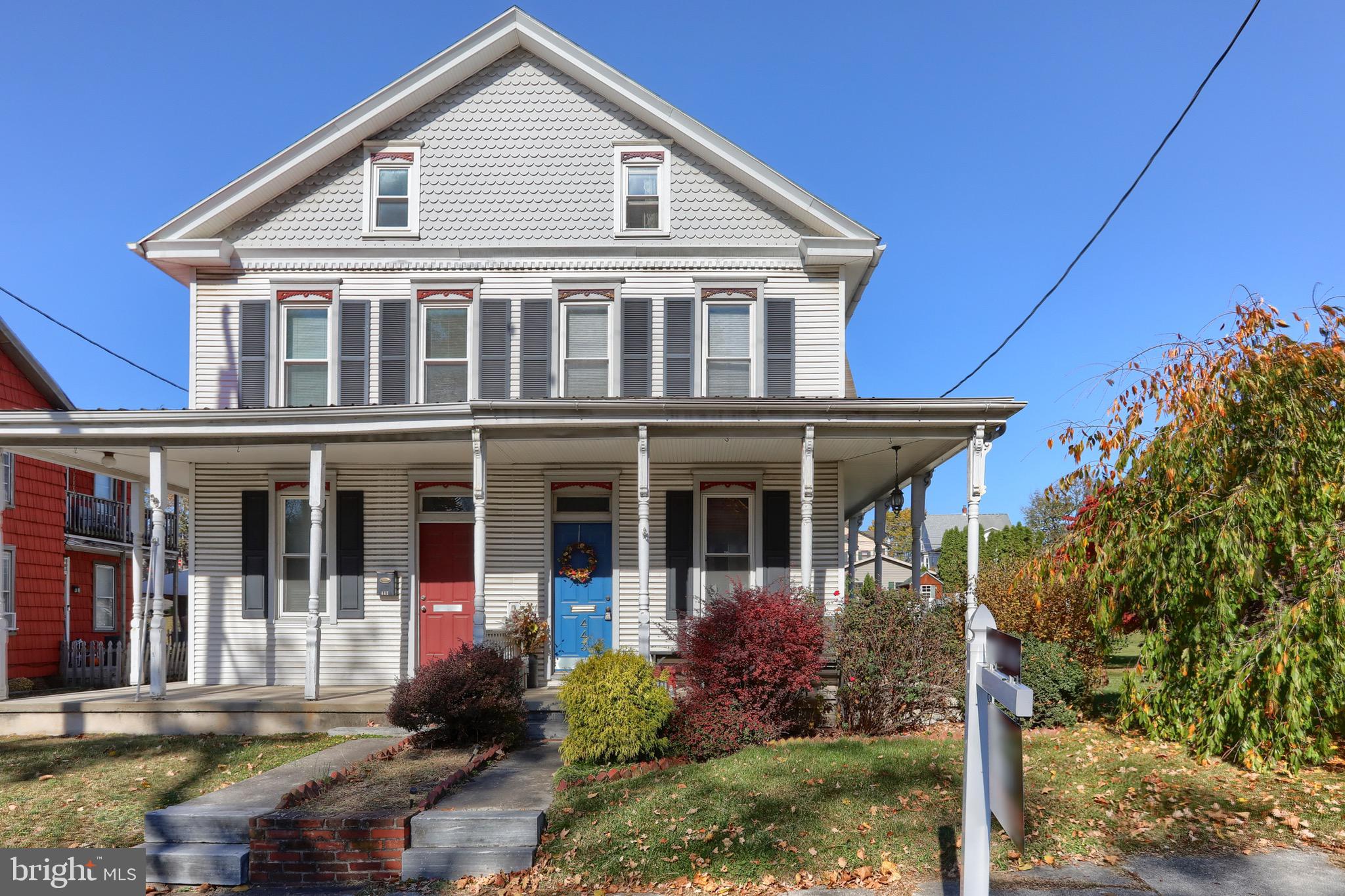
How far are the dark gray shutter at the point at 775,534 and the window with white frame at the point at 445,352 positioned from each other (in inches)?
189

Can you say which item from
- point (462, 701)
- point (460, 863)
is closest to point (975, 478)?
point (462, 701)

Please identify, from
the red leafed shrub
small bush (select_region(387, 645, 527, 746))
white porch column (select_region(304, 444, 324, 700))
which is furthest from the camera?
white porch column (select_region(304, 444, 324, 700))

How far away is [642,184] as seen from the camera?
45.8ft

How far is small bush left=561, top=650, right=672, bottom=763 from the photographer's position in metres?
8.38

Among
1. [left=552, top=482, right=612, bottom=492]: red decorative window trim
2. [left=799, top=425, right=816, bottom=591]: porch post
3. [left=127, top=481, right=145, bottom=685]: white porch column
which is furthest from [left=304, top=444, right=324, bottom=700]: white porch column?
[left=799, top=425, right=816, bottom=591]: porch post

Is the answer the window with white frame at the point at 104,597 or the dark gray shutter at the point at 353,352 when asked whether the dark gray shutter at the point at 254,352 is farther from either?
the window with white frame at the point at 104,597

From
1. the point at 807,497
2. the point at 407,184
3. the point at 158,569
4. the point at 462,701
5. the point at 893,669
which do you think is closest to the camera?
the point at 462,701

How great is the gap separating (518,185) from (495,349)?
8.44ft

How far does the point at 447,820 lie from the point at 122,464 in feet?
33.7

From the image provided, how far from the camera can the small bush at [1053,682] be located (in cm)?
984

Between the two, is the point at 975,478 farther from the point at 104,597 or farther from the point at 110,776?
the point at 104,597

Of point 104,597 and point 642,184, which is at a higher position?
point 642,184

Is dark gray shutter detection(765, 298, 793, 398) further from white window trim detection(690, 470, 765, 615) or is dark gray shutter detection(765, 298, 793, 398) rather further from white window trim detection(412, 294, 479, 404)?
white window trim detection(412, 294, 479, 404)

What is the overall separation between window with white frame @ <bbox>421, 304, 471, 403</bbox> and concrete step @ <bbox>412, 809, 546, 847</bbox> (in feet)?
25.4
